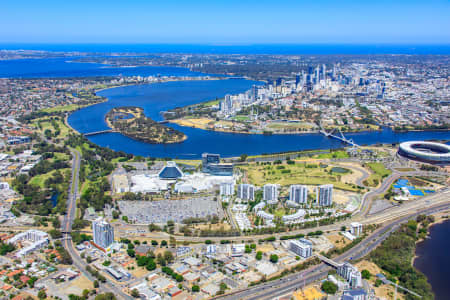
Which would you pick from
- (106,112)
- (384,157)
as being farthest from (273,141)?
(106,112)

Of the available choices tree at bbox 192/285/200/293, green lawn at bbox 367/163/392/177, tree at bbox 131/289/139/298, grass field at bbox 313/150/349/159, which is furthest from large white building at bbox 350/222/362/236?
grass field at bbox 313/150/349/159

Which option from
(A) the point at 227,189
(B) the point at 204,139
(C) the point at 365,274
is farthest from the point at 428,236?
(B) the point at 204,139

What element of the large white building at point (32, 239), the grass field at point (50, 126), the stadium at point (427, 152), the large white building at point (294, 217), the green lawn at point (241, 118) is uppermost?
the stadium at point (427, 152)

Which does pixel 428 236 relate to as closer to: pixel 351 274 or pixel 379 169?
pixel 351 274

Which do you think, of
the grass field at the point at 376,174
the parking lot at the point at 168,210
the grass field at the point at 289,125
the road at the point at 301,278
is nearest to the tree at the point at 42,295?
the road at the point at 301,278

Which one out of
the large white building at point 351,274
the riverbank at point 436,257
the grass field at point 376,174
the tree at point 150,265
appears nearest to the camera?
the large white building at point 351,274

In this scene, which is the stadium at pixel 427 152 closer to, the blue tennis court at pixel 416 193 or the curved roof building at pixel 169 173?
the blue tennis court at pixel 416 193

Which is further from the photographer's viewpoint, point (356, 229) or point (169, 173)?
point (169, 173)
